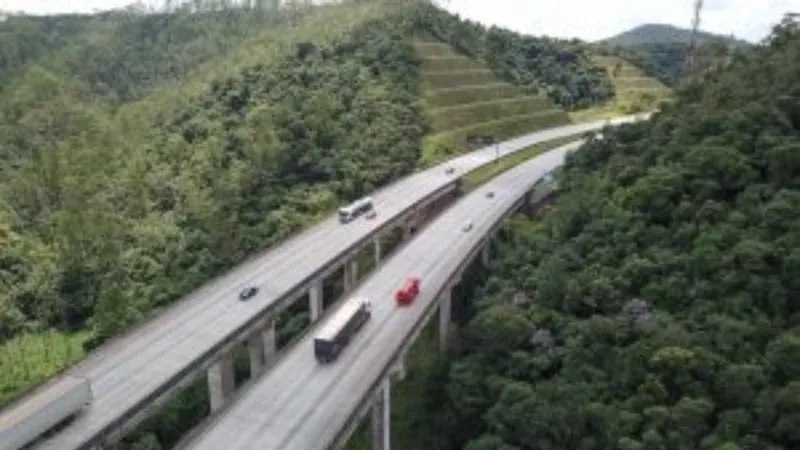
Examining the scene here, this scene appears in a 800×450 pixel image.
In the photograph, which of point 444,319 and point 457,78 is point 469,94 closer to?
point 457,78

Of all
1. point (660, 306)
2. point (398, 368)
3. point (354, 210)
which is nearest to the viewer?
point (398, 368)

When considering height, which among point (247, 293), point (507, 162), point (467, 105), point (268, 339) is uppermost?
point (467, 105)

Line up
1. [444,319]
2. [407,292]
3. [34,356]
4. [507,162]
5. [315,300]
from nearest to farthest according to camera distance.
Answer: [407,292] → [444,319] → [315,300] → [34,356] → [507,162]

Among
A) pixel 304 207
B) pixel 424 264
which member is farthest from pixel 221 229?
pixel 424 264

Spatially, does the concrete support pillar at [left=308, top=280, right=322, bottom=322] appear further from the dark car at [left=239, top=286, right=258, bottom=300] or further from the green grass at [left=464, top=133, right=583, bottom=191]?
the green grass at [left=464, top=133, right=583, bottom=191]

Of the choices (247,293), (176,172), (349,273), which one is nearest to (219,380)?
(247,293)
